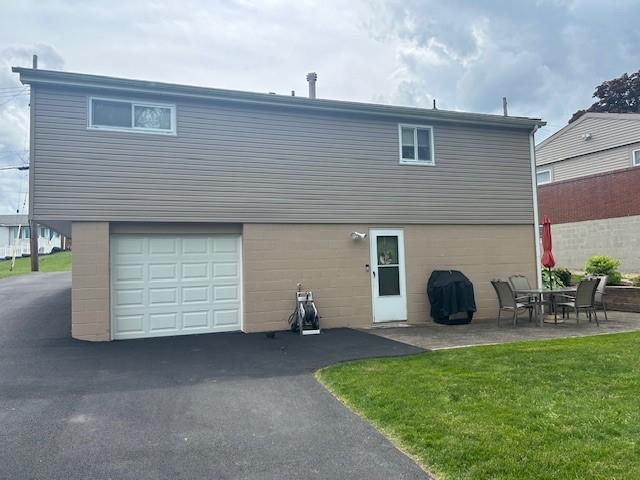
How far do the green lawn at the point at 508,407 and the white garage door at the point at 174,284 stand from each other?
3.93 meters

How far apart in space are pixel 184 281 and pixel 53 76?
172 inches

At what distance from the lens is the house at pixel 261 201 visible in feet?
29.1

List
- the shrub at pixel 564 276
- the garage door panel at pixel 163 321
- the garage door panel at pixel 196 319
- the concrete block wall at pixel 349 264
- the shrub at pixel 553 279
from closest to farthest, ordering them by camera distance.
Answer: the garage door panel at pixel 163 321
the garage door panel at pixel 196 319
the concrete block wall at pixel 349 264
the shrub at pixel 553 279
the shrub at pixel 564 276

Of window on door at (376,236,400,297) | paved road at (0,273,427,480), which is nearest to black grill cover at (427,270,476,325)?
window on door at (376,236,400,297)

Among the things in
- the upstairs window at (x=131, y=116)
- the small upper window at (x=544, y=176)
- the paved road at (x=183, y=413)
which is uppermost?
the small upper window at (x=544, y=176)

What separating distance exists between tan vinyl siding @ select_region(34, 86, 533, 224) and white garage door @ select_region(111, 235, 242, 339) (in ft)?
1.86

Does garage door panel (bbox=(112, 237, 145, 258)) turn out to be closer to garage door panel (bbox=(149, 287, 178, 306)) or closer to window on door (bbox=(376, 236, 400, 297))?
garage door panel (bbox=(149, 287, 178, 306))

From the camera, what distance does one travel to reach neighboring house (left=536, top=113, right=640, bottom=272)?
1789cm

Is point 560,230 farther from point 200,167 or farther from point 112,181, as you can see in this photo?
point 112,181

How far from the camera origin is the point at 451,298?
10.7 meters

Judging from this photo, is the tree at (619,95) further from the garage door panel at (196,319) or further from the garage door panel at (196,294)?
the garage door panel at (196,319)

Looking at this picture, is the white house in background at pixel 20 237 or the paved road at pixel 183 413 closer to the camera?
the paved road at pixel 183 413

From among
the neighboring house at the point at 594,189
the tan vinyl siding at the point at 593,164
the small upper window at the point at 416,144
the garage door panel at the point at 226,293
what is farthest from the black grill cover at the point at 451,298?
the tan vinyl siding at the point at 593,164

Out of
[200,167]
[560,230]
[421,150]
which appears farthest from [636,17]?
[200,167]
